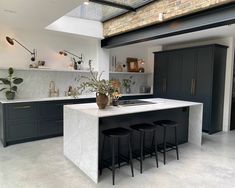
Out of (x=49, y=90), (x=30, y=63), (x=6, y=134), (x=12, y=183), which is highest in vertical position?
(x=30, y=63)

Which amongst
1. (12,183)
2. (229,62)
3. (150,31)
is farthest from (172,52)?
(12,183)

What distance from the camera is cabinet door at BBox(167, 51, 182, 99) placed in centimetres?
598

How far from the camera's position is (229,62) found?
5512mm

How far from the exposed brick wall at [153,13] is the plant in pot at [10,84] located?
7.90 feet

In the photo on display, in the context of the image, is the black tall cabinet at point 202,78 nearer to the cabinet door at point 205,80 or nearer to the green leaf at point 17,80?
the cabinet door at point 205,80

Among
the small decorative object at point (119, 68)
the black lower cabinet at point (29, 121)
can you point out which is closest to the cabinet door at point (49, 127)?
the black lower cabinet at point (29, 121)

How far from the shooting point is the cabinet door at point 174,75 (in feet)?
19.6

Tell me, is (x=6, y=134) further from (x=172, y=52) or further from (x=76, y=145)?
(x=172, y=52)

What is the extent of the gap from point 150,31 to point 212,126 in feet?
9.81

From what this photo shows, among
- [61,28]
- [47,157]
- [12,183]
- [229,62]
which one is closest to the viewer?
[12,183]

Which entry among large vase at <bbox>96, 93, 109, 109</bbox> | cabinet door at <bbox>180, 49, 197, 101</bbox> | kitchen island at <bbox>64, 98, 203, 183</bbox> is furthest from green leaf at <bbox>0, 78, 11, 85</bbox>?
cabinet door at <bbox>180, 49, 197, 101</bbox>

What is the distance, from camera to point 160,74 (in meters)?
6.57

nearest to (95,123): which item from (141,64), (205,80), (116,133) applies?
(116,133)

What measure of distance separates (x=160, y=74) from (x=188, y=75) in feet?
3.41
